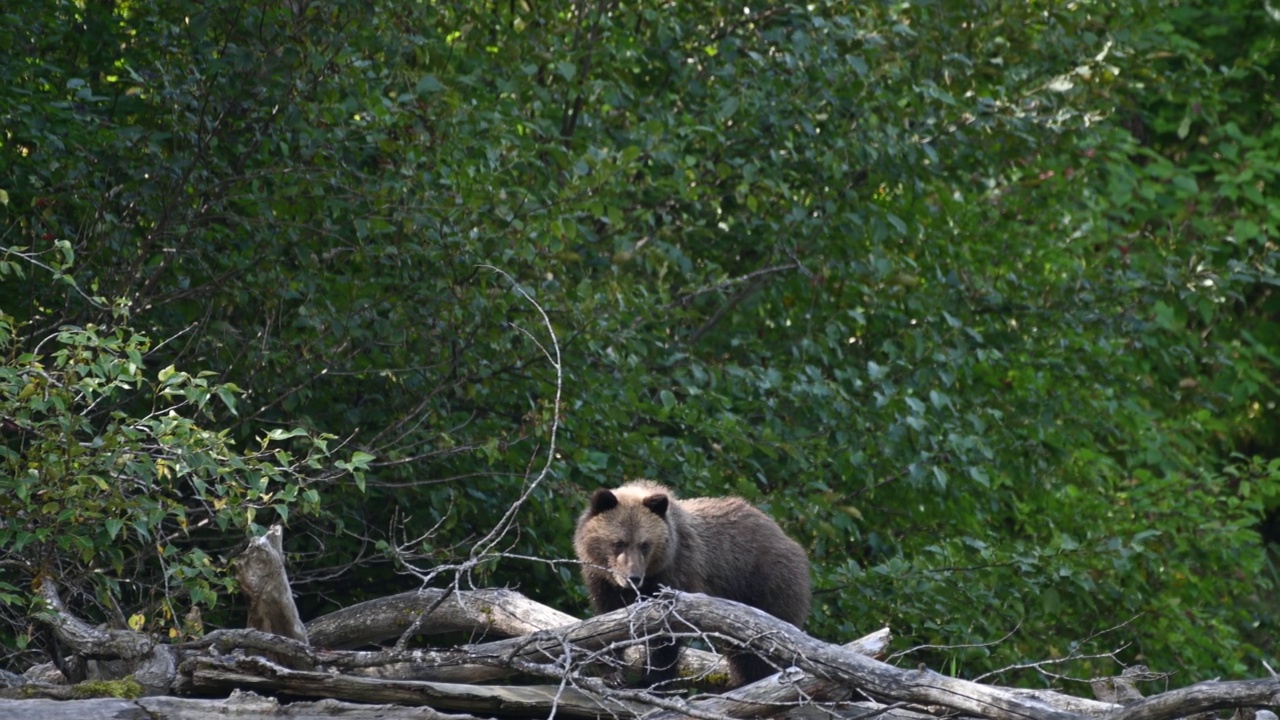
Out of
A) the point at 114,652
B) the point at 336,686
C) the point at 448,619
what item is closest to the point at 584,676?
the point at 336,686

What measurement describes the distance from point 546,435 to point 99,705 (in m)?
3.11

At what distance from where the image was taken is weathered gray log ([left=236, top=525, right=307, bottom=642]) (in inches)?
201

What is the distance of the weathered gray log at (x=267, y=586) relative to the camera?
5.10 m

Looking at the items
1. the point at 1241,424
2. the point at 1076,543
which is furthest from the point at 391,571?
the point at 1241,424

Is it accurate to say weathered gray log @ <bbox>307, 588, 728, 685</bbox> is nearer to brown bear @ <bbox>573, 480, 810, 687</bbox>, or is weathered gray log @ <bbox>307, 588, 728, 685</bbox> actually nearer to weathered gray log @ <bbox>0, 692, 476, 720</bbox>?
brown bear @ <bbox>573, 480, 810, 687</bbox>

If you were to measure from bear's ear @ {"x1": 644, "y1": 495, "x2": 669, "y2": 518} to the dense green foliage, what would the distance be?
717 mm

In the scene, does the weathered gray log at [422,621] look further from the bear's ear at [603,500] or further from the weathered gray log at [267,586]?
the bear's ear at [603,500]

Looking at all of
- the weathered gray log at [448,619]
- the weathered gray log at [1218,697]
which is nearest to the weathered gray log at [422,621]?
the weathered gray log at [448,619]

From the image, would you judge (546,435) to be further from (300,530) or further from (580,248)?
(580,248)

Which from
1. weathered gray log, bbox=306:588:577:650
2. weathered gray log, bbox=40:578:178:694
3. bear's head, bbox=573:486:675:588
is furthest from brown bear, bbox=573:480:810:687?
weathered gray log, bbox=40:578:178:694

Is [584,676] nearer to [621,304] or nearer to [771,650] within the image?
[771,650]

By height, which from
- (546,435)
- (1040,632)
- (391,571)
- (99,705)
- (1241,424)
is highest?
(99,705)

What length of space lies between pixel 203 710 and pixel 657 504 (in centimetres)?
255

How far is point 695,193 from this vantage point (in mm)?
9320
